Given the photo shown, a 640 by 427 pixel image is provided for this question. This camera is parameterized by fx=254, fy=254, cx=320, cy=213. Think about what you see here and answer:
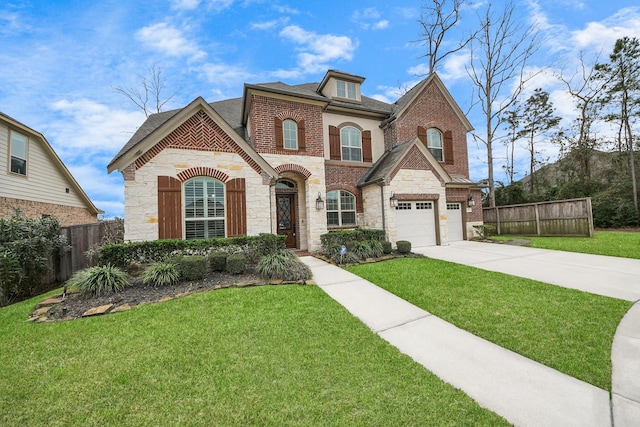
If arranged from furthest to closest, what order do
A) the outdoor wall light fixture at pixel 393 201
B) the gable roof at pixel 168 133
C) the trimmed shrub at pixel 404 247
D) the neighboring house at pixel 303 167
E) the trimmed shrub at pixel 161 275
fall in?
the outdoor wall light fixture at pixel 393 201 → the trimmed shrub at pixel 404 247 → the neighboring house at pixel 303 167 → the gable roof at pixel 168 133 → the trimmed shrub at pixel 161 275

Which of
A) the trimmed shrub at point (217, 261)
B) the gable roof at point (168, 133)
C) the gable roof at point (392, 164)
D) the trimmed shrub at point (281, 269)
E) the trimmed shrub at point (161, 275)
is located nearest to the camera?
the trimmed shrub at point (161, 275)

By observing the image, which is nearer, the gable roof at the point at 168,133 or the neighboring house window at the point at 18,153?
the gable roof at the point at 168,133

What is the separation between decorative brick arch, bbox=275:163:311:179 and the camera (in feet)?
35.2

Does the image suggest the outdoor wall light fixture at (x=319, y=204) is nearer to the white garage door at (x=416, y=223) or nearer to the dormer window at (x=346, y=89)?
the white garage door at (x=416, y=223)

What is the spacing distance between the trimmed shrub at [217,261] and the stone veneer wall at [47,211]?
6.91 m

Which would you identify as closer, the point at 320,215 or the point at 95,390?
the point at 95,390

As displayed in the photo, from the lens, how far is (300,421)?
7.04 feet

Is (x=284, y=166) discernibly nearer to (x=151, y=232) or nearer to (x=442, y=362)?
(x=151, y=232)

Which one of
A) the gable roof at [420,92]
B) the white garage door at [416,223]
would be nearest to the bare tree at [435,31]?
the gable roof at [420,92]

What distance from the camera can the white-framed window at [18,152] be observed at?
1041 centimetres

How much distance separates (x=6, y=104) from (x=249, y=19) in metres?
10.7

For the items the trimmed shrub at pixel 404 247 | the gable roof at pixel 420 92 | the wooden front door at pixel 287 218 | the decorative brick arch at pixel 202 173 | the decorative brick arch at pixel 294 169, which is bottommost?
the trimmed shrub at pixel 404 247

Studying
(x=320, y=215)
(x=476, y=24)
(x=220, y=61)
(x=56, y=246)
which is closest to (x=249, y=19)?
(x=220, y=61)

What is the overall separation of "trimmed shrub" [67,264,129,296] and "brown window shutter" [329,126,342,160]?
9341 mm
